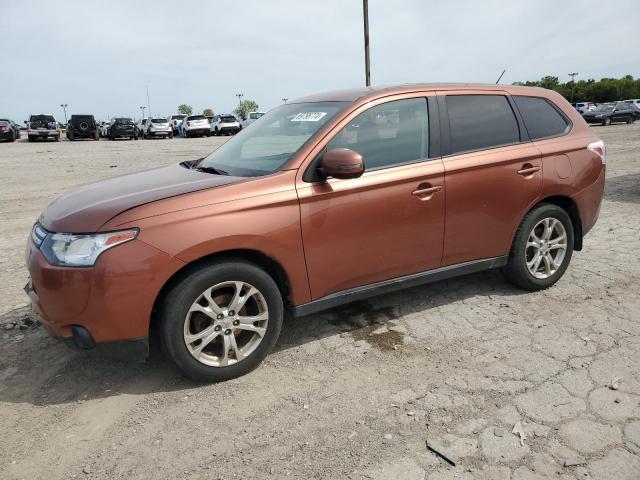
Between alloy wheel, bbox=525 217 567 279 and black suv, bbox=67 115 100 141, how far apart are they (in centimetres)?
3355

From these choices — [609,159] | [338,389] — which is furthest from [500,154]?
[609,159]

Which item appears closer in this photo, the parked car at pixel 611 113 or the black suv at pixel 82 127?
the black suv at pixel 82 127

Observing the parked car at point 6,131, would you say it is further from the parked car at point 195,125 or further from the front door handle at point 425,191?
the front door handle at point 425,191

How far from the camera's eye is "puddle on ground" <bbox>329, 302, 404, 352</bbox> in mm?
3529

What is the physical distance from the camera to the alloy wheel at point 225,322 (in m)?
2.94

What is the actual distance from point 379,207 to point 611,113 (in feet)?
120

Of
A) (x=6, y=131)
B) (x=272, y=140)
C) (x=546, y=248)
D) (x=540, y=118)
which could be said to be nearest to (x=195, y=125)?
(x=6, y=131)

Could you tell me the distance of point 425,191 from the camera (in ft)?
11.6

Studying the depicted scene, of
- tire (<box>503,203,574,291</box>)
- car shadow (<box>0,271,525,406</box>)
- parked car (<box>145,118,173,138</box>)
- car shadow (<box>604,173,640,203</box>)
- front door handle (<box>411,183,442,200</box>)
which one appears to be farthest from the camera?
parked car (<box>145,118,173,138</box>)

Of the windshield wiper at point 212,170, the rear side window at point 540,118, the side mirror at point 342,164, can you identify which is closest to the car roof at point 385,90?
the rear side window at point 540,118

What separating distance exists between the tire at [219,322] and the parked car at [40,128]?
33.4 m

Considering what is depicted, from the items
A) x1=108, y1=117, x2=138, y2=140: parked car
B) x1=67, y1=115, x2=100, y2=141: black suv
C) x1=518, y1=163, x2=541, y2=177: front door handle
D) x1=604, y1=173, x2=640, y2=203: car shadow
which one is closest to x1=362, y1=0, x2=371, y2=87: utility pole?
x1=604, y1=173, x2=640, y2=203: car shadow

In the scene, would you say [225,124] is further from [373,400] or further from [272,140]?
[373,400]

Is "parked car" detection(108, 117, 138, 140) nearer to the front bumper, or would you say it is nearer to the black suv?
the black suv
